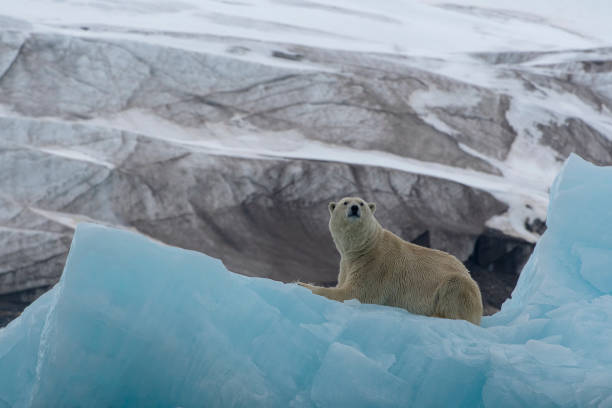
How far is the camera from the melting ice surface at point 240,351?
11.3 feet

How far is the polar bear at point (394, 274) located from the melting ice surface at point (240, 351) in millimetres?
345

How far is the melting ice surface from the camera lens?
3.46 meters

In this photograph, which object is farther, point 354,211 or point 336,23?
point 336,23

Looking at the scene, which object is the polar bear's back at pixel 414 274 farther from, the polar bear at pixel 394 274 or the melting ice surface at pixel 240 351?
the melting ice surface at pixel 240 351

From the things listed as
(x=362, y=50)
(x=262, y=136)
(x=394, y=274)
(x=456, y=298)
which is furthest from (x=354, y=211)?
(x=362, y=50)

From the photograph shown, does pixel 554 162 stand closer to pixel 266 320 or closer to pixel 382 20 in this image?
pixel 382 20

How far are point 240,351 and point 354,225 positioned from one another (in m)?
1.14

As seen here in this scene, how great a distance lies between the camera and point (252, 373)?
137 inches

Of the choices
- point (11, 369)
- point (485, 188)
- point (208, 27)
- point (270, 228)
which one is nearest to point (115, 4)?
point (208, 27)

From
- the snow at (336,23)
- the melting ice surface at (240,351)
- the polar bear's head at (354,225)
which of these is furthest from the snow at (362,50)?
the melting ice surface at (240,351)

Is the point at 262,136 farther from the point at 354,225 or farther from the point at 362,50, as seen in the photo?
the point at 354,225

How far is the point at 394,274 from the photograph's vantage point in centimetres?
434

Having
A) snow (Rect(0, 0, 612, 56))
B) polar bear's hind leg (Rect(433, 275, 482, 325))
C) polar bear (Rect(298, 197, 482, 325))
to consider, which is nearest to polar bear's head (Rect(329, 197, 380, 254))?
polar bear (Rect(298, 197, 482, 325))

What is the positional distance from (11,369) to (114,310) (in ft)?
2.88
